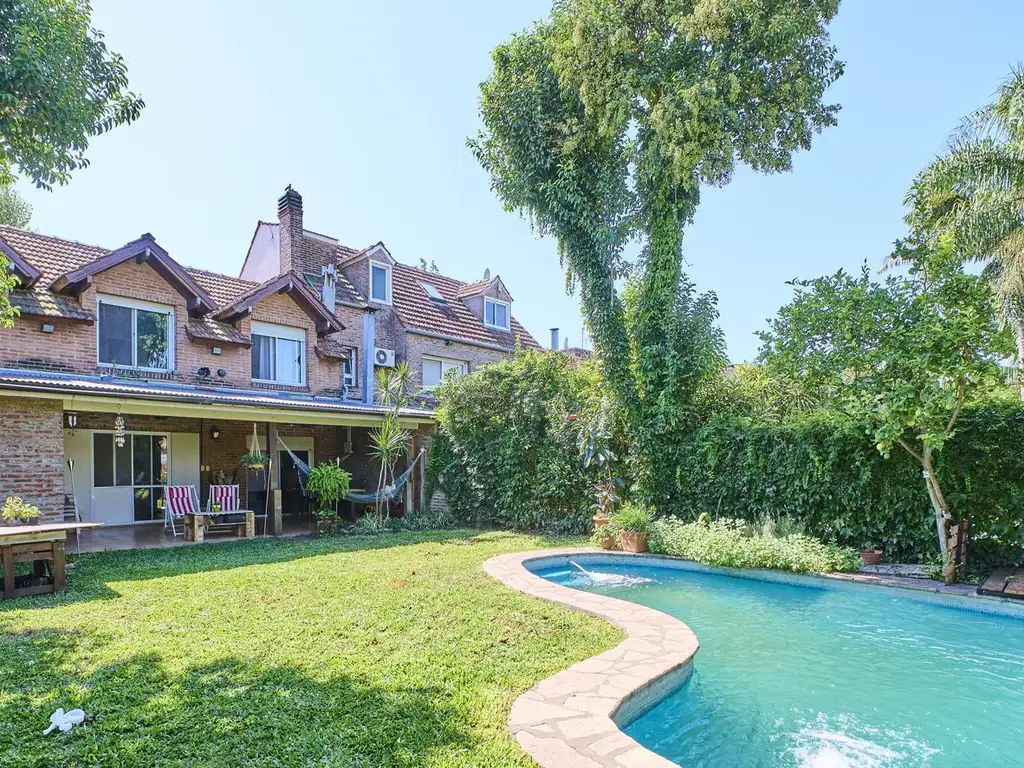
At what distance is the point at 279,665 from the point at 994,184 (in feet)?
68.5

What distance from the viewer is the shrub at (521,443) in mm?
13859

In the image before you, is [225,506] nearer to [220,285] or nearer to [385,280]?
[220,285]

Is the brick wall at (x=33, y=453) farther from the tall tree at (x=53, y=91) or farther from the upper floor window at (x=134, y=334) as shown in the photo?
the tall tree at (x=53, y=91)

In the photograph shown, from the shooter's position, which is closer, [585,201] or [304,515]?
[585,201]

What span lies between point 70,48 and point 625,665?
8.63 meters

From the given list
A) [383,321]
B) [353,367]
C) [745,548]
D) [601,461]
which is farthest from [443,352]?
[745,548]

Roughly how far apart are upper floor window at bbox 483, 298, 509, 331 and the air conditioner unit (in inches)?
221

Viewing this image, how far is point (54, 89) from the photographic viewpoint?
634cm

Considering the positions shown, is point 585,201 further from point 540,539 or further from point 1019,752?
point 1019,752

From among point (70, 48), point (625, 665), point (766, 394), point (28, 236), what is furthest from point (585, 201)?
point (28, 236)

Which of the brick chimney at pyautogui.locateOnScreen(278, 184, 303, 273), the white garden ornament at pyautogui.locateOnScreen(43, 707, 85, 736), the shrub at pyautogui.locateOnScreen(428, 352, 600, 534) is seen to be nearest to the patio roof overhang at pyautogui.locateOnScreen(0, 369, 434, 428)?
the shrub at pyautogui.locateOnScreen(428, 352, 600, 534)

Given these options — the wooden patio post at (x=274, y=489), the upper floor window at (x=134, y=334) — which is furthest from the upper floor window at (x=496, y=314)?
the upper floor window at (x=134, y=334)

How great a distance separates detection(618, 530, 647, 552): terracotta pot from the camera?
1125 centimetres

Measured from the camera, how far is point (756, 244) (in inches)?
679
